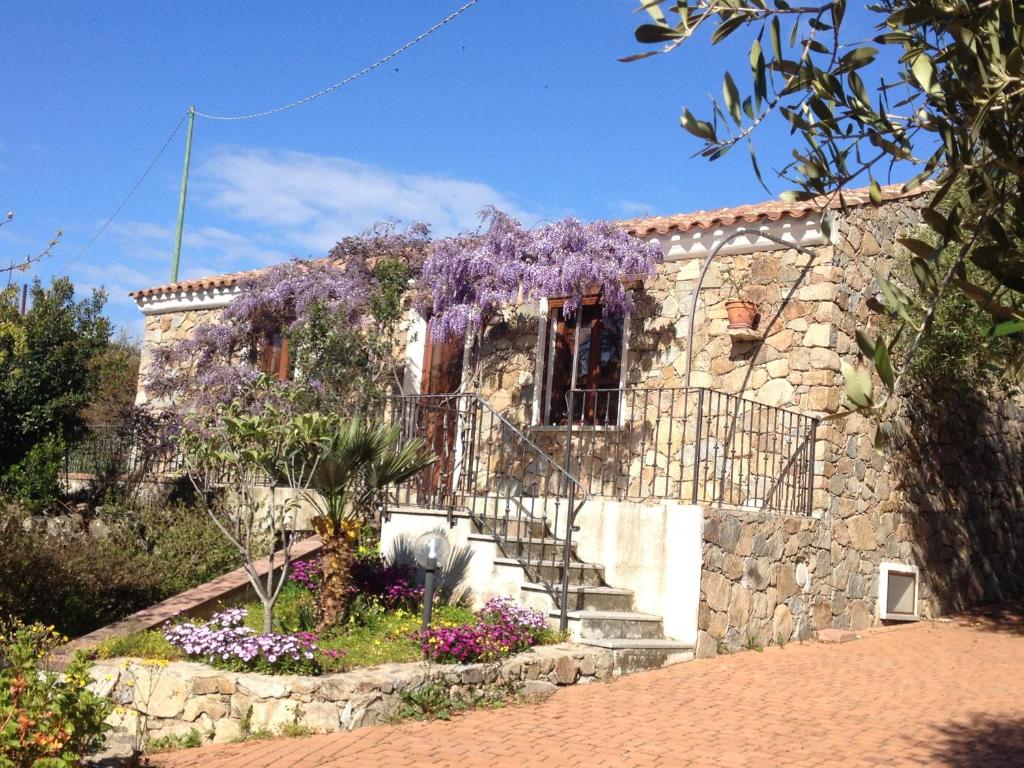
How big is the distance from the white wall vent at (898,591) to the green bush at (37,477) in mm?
8975

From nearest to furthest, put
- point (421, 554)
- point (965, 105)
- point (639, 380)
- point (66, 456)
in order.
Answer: point (965, 105) → point (421, 554) → point (639, 380) → point (66, 456)

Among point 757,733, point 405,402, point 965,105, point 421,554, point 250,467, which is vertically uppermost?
point 965,105

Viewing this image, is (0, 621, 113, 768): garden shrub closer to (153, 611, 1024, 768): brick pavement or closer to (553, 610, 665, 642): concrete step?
(153, 611, 1024, 768): brick pavement

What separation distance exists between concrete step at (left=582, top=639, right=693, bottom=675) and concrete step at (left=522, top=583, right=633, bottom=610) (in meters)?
0.45

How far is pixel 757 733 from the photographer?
618cm

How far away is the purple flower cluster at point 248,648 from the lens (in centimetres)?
636

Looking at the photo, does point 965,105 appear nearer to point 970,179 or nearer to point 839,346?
point 970,179

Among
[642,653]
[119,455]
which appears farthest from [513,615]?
[119,455]

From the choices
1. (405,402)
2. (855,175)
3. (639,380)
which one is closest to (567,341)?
(639,380)

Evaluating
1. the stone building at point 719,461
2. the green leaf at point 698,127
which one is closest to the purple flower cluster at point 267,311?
the stone building at point 719,461

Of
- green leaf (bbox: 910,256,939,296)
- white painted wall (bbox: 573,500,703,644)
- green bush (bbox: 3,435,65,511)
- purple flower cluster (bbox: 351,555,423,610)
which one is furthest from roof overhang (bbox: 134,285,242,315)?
green leaf (bbox: 910,256,939,296)

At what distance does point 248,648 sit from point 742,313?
5.64 meters

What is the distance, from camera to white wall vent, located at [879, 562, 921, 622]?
33.1 feet

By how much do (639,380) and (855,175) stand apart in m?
6.85
